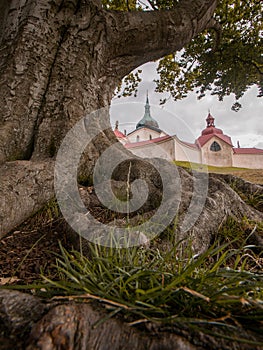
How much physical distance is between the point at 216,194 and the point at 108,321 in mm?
1676

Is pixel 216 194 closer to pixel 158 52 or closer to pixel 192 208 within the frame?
pixel 192 208

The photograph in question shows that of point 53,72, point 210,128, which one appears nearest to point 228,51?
point 53,72

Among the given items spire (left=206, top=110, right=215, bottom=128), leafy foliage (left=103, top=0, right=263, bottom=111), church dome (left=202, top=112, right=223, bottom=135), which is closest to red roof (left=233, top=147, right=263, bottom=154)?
church dome (left=202, top=112, right=223, bottom=135)

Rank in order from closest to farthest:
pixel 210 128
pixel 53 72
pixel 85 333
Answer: pixel 85 333
pixel 53 72
pixel 210 128

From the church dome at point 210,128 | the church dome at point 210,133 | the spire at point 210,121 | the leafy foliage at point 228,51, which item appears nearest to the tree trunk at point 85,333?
the leafy foliage at point 228,51

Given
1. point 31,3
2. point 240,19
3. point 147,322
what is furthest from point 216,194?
point 240,19

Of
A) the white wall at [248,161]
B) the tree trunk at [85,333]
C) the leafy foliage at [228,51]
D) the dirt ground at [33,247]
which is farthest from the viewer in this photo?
the white wall at [248,161]

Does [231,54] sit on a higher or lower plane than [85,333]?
higher

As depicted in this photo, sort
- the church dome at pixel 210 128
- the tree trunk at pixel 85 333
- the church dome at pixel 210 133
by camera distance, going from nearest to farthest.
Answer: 1. the tree trunk at pixel 85 333
2. the church dome at pixel 210 133
3. the church dome at pixel 210 128

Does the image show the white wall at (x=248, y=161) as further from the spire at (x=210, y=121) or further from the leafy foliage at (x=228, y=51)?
the leafy foliage at (x=228, y=51)

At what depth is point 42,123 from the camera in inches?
90.3

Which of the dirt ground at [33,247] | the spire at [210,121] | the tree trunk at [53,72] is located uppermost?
the spire at [210,121]

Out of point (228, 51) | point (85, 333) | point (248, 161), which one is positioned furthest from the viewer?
point (248, 161)

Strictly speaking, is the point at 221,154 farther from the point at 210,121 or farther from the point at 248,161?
the point at 210,121
